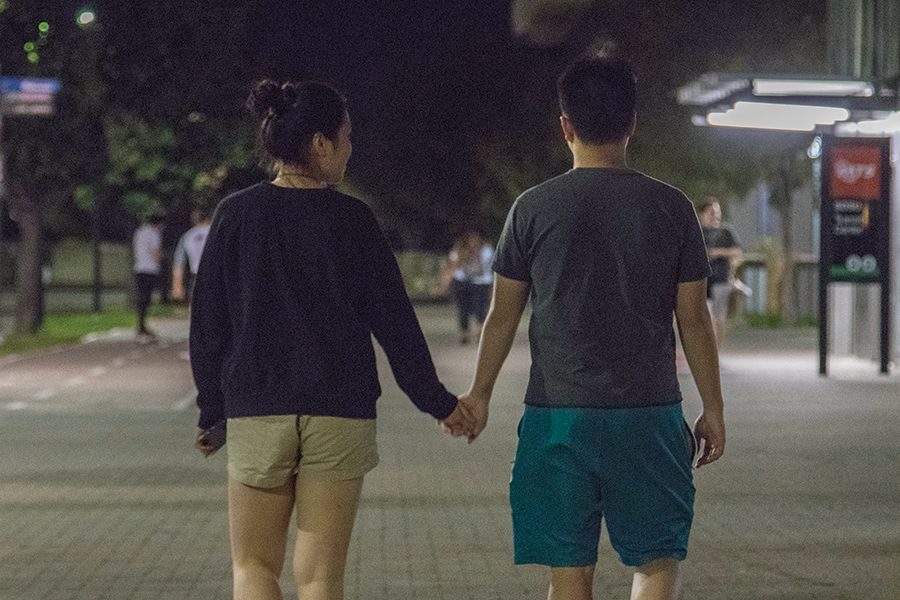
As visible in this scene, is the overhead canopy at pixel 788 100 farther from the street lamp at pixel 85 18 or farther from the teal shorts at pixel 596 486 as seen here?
the teal shorts at pixel 596 486

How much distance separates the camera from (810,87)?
18.6 m

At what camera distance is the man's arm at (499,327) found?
5.12m

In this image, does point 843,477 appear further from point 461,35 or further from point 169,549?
point 461,35

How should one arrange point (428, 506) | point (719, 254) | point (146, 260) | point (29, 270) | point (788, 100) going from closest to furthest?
point (428, 506), point (788, 100), point (719, 254), point (146, 260), point (29, 270)

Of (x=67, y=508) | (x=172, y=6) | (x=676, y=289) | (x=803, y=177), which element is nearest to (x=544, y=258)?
(x=676, y=289)

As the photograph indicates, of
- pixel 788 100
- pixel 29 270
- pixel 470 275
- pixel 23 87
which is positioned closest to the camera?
pixel 788 100

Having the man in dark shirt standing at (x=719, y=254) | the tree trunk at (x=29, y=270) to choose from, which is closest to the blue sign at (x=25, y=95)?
the tree trunk at (x=29, y=270)

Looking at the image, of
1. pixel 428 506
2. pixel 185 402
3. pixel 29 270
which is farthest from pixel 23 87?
pixel 428 506

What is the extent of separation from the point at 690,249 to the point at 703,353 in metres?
0.28

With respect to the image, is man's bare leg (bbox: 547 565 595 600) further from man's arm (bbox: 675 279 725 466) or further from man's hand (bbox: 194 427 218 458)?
man's hand (bbox: 194 427 218 458)

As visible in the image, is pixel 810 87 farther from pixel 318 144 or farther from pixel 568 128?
pixel 318 144

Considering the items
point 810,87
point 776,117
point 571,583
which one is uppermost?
point 810,87

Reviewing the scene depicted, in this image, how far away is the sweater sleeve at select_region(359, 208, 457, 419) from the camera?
502 cm

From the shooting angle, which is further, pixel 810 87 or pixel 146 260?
pixel 146 260
